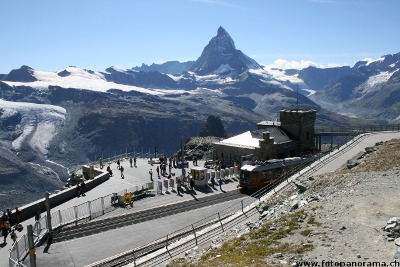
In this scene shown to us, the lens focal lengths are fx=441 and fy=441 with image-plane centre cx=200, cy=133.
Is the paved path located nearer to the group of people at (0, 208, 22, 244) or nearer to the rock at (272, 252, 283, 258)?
the group of people at (0, 208, 22, 244)

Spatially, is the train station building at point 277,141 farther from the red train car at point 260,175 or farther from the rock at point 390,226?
the rock at point 390,226

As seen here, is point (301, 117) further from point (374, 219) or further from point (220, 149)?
point (374, 219)

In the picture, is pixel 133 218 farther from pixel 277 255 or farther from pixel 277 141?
pixel 277 141

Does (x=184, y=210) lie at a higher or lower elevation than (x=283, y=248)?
lower

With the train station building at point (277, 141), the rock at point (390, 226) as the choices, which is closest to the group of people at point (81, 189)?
the train station building at point (277, 141)

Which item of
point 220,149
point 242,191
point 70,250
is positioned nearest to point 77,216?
point 70,250

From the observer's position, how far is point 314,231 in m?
22.5

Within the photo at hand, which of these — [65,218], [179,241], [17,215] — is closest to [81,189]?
[65,218]

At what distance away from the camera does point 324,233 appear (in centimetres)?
2205

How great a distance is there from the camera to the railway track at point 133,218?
33750mm

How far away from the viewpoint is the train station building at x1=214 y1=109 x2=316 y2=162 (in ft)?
192

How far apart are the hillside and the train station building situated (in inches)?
1033

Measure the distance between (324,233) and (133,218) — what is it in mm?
19627

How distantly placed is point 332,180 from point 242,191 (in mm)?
13280
